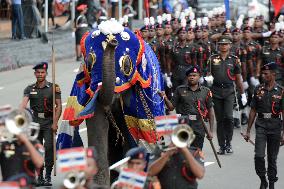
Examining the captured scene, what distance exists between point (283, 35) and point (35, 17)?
878cm

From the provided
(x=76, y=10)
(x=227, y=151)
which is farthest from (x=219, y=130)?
(x=76, y=10)

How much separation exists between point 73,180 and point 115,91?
4.40 metres

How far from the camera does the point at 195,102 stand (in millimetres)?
17703

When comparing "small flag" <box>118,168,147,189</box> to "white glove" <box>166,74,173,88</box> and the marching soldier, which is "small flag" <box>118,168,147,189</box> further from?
"white glove" <box>166,74,173,88</box>

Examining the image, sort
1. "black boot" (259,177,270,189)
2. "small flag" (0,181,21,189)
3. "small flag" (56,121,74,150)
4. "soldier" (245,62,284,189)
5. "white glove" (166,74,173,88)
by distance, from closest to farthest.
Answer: "small flag" (0,181,21,189) → "small flag" (56,121,74,150) → "soldier" (245,62,284,189) → "black boot" (259,177,270,189) → "white glove" (166,74,173,88)

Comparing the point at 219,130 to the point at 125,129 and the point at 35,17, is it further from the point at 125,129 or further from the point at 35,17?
the point at 35,17

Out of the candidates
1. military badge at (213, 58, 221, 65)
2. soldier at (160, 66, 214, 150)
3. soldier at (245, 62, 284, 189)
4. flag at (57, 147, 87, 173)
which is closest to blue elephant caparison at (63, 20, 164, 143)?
soldier at (245, 62, 284, 189)

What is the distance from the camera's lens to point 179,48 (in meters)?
23.1

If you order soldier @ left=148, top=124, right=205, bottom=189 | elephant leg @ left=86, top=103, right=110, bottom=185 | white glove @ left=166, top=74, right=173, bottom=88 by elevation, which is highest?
Result: soldier @ left=148, top=124, right=205, bottom=189

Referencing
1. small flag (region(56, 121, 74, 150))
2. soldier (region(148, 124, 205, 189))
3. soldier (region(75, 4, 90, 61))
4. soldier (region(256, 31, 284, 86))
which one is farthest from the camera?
soldier (region(75, 4, 90, 61))

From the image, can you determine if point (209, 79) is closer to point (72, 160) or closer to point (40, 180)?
point (40, 180)

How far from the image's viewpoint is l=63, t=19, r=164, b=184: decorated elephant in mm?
15164

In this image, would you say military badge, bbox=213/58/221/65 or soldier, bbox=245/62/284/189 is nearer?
soldier, bbox=245/62/284/189

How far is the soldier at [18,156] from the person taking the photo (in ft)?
40.0
